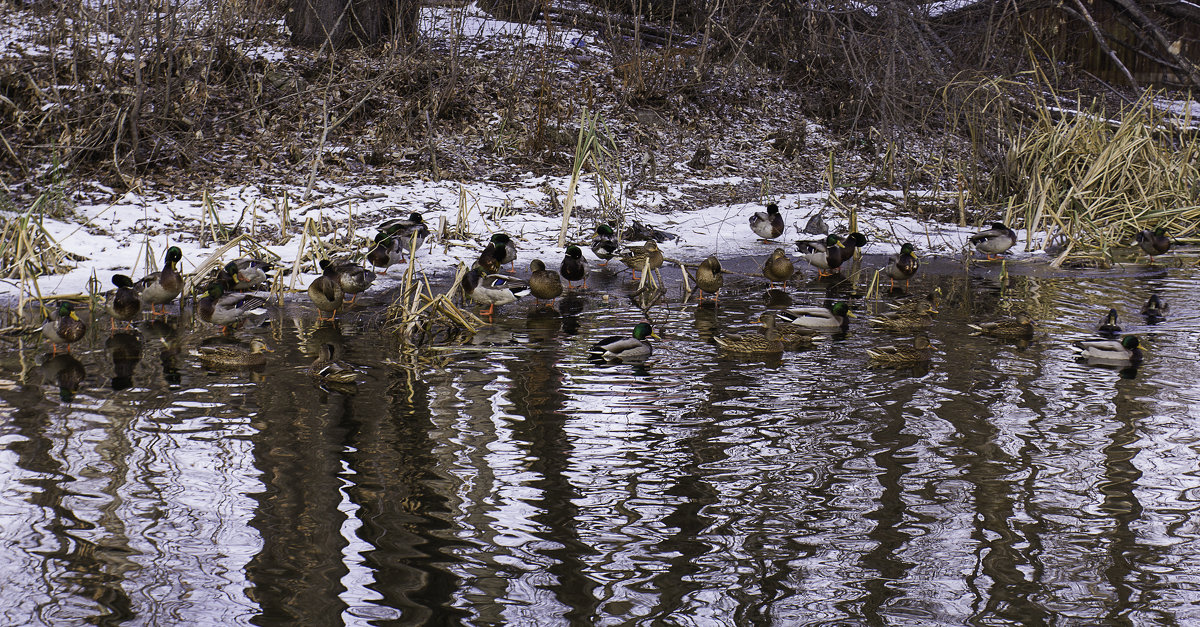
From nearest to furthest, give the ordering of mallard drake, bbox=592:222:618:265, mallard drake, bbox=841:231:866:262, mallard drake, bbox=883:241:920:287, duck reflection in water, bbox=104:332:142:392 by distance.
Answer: duck reflection in water, bbox=104:332:142:392 → mallard drake, bbox=883:241:920:287 → mallard drake, bbox=592:222:618:265 → mallard drake, bbox=841:231:866:262

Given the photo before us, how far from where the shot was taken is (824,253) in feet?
37.3

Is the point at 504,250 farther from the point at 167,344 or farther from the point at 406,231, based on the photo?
the point at 167,344

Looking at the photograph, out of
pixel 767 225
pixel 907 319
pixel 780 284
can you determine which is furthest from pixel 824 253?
pixel 907 319

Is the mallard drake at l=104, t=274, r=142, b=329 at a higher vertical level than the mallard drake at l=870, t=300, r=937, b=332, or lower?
lower

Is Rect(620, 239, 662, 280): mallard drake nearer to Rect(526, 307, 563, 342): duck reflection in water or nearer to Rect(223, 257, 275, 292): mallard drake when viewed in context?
Rect(526, 307, 563, 342): duck reflection in water

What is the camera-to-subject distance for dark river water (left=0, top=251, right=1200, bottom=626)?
4090 millimetres

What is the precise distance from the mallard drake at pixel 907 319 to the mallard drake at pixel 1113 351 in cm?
140

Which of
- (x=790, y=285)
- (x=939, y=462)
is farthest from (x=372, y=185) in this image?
(x=939, y=462)

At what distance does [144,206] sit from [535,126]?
6210 mm

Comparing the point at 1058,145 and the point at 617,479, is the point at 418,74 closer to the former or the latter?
the point at 1058,145

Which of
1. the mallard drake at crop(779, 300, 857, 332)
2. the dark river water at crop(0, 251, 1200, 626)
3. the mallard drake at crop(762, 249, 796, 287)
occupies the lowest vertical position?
the dark river water at crop(0, 251, 1200, 626)

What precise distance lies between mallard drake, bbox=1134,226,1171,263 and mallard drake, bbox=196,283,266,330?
32.3 ft

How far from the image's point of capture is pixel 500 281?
9516mm

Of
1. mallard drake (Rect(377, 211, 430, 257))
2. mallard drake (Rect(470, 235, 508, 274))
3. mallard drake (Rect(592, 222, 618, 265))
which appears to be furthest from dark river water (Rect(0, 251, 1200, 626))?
mallard drake (Rect(592, 222, 618, 265))
